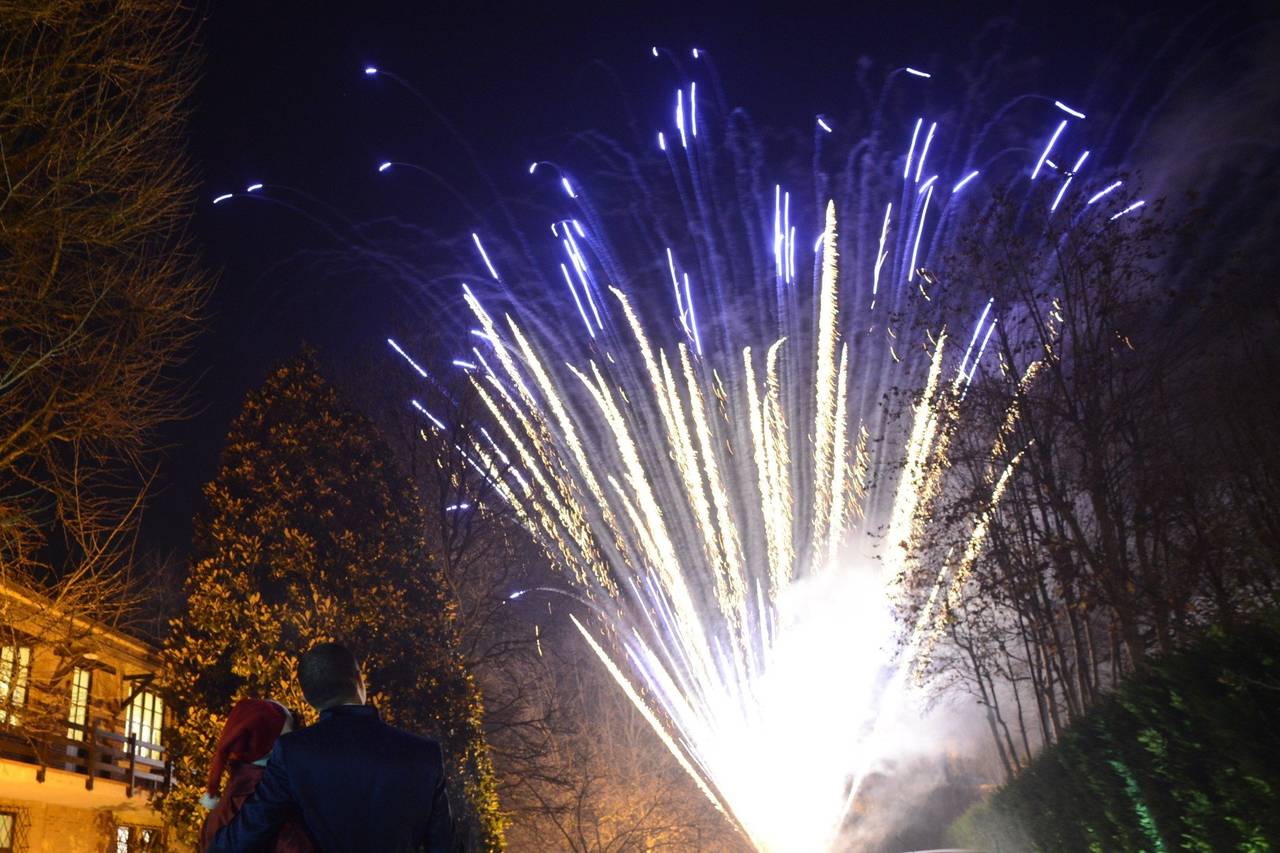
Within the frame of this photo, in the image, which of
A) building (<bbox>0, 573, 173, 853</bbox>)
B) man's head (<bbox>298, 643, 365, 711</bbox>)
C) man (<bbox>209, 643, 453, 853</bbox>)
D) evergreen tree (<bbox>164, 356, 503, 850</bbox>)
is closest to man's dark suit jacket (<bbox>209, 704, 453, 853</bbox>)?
man (<bbox>209, 643, 453, 853</bbox>)

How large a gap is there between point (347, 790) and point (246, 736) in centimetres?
86

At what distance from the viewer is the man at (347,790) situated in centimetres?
315

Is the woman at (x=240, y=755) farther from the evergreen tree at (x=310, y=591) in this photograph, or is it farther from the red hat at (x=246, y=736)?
the evergreen tree at (x=310, y=591)

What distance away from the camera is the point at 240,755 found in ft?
12.7

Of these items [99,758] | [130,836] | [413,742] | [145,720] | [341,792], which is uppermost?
[145,720]

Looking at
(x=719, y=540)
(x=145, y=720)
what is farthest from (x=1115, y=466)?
(x=145, y=720)

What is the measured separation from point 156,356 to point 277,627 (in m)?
3.19

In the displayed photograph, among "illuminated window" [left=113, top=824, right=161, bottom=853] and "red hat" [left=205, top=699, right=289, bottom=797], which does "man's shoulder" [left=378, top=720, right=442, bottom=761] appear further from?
"illuminated window" [left=113, top=824, right=161, bottom=853]

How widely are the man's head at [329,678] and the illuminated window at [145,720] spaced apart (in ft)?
63.5

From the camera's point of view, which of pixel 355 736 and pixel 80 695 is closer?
pixel 355 736

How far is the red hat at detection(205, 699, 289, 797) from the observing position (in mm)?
3848

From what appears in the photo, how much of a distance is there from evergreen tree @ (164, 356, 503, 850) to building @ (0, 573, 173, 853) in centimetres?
78

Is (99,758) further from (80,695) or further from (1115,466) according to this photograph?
(1115,466)

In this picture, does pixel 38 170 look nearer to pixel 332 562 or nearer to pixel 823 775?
pixel 332 562
